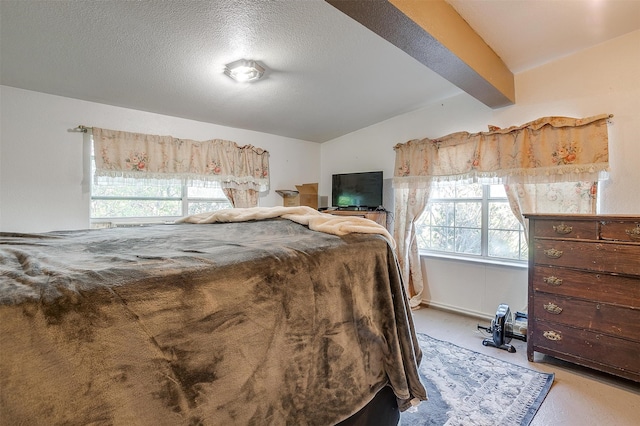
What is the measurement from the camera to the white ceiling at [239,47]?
77.1 inches

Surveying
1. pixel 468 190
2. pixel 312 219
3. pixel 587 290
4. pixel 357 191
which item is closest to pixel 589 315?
pixel 587 290

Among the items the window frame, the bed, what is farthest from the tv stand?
the bed

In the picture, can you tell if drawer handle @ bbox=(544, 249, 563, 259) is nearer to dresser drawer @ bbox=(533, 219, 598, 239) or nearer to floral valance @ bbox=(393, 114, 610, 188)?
dresser drawer @ bbox=(533, 219, 598, 239)

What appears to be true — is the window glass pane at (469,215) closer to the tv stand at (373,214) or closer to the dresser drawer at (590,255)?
the tv stand at (373,214)

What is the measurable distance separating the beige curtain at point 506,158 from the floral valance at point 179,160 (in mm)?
1962

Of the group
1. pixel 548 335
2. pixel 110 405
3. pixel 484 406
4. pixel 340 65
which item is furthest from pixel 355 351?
pixel 340 65

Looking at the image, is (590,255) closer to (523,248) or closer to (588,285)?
(588,285)

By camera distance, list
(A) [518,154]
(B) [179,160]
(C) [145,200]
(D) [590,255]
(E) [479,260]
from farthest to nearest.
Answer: (B) [179,160] < (C) [145,200] < (E) [479,260] < (A) [518,154] < (D) [590,255]

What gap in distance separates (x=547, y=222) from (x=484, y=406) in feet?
4.62

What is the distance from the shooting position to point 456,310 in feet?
11.4

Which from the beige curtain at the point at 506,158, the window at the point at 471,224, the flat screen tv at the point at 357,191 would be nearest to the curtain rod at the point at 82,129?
the flat screen tv at the point at 357,191

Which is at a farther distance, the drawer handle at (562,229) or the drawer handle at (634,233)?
the drawer handle at (562,229)

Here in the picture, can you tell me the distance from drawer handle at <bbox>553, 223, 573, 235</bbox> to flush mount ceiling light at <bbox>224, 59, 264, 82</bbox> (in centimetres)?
271

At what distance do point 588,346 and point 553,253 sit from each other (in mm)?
660
